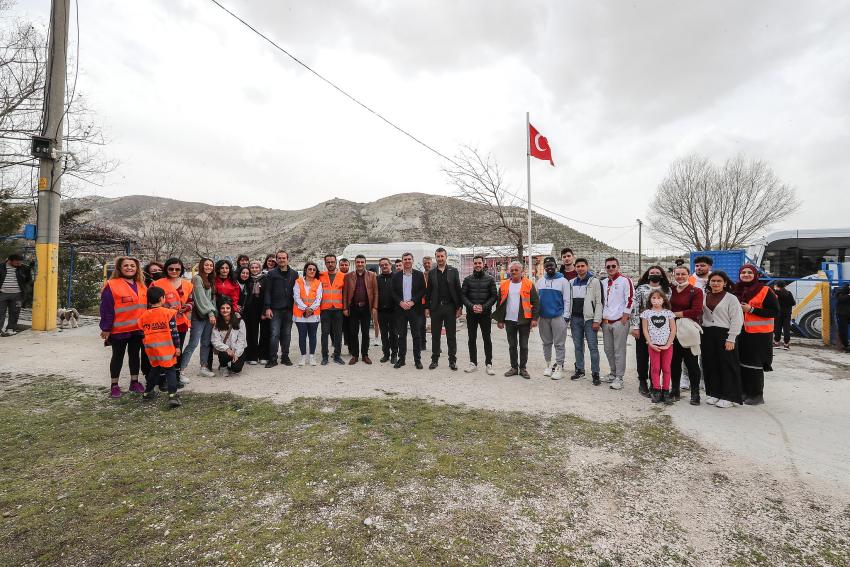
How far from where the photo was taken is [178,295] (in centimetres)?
546

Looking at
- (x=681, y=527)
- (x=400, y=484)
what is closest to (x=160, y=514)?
(x=400, y=484)

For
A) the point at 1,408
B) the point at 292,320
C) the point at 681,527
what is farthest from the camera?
the point at 292,320

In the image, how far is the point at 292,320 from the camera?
7035mm

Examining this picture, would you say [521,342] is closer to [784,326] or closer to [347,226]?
[784,326]

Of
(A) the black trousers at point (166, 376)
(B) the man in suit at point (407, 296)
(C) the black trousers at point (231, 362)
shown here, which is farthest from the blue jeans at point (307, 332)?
A: (A) the black trousers at point (166, 376)

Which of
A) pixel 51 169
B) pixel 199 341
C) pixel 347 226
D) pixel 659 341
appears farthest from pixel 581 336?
pixel 347 226

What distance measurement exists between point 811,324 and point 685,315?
7.78 meters

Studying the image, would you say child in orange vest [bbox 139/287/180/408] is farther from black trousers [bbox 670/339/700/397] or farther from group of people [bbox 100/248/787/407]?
black trousers [bbox 670/339/700/397]

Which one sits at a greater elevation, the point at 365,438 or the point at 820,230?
the point at 820,230

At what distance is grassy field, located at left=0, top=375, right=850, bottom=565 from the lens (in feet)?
7.59

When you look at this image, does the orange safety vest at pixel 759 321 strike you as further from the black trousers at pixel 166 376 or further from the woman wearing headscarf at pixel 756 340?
the black trousers at pixel 166 376

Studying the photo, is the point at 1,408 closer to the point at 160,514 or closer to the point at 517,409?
the point at 160,514

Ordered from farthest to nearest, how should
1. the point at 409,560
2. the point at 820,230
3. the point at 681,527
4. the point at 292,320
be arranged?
1. the point at 820,230
2. the point at 292,320
3. the point at 681,527
4. the point at 409,560

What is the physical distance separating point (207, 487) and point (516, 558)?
2.18 m
